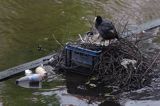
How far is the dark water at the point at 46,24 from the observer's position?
8148 millimetres

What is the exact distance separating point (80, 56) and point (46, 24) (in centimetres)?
321

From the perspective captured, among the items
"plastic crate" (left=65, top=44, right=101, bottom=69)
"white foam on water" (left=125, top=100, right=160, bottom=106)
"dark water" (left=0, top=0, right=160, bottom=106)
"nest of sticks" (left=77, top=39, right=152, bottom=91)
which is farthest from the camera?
"plastic crate" (left=65, top=44, right=101, bottom=69)

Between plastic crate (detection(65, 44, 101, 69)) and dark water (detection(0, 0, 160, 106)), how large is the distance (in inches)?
22.4

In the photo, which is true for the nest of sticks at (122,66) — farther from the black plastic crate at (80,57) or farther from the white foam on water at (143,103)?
the white foam on water at (143,103)

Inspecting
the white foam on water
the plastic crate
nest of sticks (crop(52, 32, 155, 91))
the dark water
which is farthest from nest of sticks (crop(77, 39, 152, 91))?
the white foam on water

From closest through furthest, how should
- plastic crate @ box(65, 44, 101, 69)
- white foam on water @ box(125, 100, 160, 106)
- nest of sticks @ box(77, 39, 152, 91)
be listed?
white foam on water @ box(125, 100, 160, 106) → nest of sticks @ box(77, 39, 152, 91) → plastic crate @ box(65, 44, 101, 69)

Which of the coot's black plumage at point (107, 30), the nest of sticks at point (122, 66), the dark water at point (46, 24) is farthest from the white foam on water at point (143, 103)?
the coot's black plumage at point (107, 30)

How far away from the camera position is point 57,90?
27.6 ft

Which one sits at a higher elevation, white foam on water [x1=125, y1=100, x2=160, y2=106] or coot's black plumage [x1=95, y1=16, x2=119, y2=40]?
coot's black plumage [x1=95, y1=16, x2=119, y2=40]

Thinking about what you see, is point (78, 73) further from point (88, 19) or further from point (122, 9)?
point (122, 9)

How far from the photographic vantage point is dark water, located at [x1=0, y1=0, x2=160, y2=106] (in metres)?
8.15

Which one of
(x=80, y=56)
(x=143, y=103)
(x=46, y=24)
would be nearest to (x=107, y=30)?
(x=80, y=56)

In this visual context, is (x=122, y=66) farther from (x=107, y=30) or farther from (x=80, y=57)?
(x=80, y=57)

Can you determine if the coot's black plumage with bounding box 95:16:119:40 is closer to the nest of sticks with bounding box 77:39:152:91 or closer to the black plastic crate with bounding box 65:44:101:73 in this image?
the nest of sticks with bounding box 77:39:152:91
